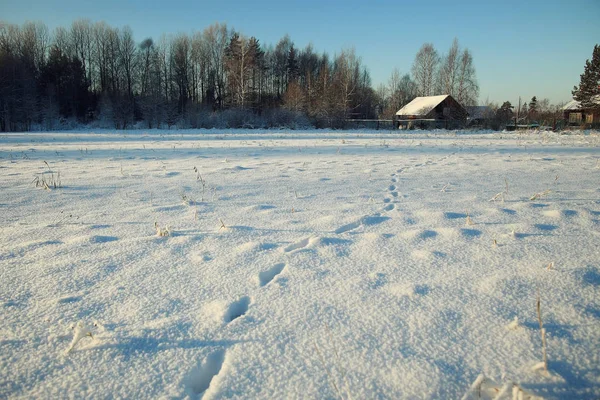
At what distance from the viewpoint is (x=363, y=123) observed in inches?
1335

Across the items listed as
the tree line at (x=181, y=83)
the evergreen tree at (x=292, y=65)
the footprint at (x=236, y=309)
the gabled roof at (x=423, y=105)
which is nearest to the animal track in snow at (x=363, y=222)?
the footprint at (x=236, y=309)

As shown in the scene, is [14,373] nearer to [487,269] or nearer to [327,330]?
[327,330]

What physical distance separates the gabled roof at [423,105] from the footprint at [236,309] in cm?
3617

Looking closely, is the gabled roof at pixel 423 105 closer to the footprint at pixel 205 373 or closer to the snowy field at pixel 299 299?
the snowy field at pixel 299 299

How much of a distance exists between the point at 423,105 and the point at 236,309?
37671 millimetres

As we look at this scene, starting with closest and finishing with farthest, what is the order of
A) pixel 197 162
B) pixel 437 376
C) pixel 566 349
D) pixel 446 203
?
pixel 437 376, pixel 566 349, pixel 446 203, pixel 197 162

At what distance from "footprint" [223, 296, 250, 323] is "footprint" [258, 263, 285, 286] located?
176mm

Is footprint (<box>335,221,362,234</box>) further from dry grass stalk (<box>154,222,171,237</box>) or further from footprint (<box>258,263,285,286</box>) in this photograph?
dry grass stalk (<box>154,222,171,237</box>)

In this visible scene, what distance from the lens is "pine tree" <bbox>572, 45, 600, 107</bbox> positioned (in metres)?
30.3

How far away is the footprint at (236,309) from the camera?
4.58ft

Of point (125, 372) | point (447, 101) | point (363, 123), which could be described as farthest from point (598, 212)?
point (447, 101)

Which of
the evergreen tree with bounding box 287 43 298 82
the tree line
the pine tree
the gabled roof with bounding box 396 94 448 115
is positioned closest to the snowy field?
the tree line

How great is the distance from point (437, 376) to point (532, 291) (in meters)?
0.86

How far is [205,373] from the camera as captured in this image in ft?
3.66
